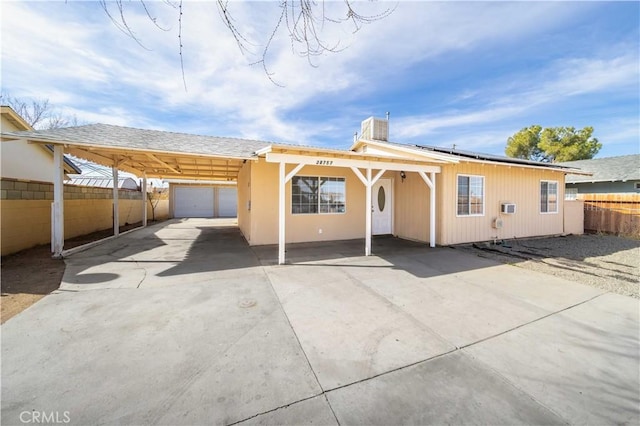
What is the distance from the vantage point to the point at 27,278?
4359mm

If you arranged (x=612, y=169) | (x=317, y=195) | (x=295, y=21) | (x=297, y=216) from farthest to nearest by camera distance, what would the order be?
(x=612, y=169) → (x=317, y=195) → (x=297, y=216) → (x=295, y=21)

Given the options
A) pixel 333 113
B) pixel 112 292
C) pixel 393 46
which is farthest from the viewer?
pixel 333 113

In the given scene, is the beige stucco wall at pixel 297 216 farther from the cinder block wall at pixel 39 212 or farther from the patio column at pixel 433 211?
the cinder block wall at pixel 39 212

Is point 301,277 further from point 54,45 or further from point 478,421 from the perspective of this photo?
point 54,45

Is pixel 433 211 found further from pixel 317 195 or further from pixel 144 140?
pixel 144 140

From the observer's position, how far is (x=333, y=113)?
495 inches

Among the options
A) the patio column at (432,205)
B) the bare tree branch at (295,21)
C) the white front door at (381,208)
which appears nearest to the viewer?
the bare tree branch at (295,21)

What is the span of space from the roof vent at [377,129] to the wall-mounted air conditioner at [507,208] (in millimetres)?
4878

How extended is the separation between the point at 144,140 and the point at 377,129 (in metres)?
8.01

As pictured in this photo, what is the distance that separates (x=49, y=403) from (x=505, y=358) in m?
3.74

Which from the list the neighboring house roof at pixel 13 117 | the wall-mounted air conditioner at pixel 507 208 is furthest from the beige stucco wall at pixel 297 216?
the neighboring house roof at pixel 13 117

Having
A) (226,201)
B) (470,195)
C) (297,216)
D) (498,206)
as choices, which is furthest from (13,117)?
(498,206)

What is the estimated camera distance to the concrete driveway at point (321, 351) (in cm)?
180

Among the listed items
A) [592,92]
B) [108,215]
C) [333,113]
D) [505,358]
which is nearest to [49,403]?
[505,358]
